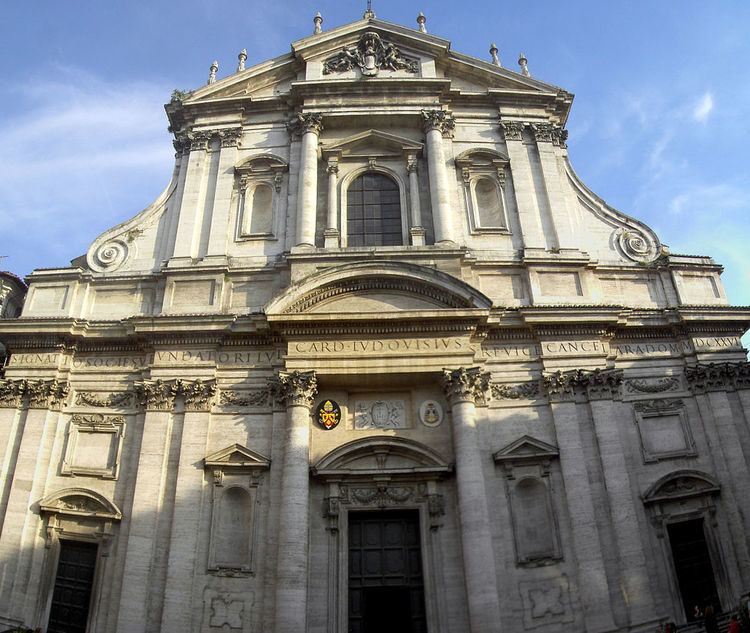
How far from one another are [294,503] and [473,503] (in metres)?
3.69

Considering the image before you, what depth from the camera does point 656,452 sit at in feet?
47.9

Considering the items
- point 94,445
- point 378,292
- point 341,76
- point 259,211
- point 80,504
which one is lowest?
point 80,504

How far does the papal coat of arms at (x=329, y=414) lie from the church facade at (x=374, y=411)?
33 millimetres

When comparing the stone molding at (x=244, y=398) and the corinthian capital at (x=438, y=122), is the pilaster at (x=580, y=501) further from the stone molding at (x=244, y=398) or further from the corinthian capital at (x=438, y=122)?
the corinthian capital at (x=438, y=122)

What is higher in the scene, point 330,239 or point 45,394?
point 330,239

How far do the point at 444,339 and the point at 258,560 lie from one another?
247 inches

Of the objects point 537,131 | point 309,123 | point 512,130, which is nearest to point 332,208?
point 309,123

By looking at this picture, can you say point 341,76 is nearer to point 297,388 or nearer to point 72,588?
point 297,388

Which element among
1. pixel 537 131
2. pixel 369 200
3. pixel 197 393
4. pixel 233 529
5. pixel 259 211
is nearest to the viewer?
pixel 233 529

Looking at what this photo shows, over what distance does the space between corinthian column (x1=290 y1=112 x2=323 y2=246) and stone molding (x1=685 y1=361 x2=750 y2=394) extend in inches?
387

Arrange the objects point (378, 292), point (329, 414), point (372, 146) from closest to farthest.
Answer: point (329, 414) → point (378, 292) → point (372, 146)

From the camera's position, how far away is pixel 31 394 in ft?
49.2

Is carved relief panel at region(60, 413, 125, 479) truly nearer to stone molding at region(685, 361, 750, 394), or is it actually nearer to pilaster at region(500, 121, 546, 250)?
pilaster at region(500, 121, 546, 250)

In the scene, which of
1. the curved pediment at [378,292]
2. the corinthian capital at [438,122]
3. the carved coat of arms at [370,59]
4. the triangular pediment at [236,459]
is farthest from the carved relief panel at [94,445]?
the carved coat of arms at [370,59]
